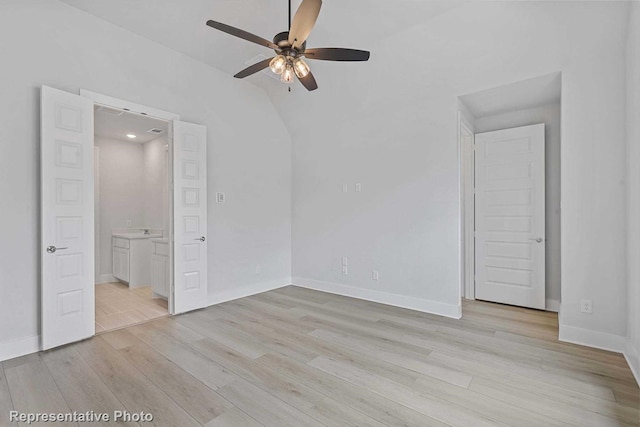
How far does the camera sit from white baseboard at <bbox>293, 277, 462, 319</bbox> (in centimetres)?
378

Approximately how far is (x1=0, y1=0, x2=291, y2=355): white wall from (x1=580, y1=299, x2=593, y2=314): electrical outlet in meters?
4.03

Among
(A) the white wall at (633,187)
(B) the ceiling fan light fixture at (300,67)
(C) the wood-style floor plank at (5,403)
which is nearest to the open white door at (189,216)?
(C) the wood-style floor plank at (5,403)

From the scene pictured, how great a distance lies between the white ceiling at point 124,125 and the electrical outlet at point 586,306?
542 cm

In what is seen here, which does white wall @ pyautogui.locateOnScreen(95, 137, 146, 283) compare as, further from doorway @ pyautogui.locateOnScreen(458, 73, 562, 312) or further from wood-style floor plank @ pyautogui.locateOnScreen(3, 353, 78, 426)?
doorway @ pyautogui.locateOnScreen(458, 73, 562, 312)

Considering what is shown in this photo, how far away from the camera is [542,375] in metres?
2.41

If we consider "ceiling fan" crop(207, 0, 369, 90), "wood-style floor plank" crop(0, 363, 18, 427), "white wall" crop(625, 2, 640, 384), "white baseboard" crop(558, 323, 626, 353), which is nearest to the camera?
"wood-style floor plank" crop(0, 363, 18, 427)

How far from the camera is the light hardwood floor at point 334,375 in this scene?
1962 mm

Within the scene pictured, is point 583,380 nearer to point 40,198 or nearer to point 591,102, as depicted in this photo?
point 591,102

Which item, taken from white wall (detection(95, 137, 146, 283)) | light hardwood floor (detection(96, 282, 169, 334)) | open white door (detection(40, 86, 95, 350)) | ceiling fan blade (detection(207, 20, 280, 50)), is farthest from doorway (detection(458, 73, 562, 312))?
white wall (detection(95, 137, 146, 283))

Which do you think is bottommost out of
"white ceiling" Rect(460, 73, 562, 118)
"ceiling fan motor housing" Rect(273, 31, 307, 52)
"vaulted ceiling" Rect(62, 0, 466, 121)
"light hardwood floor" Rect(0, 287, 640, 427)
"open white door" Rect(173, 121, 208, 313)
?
"light hardwood floor" Rect(0, 287, 640, 427)

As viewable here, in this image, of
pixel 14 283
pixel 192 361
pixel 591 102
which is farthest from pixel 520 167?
pixel 14 283

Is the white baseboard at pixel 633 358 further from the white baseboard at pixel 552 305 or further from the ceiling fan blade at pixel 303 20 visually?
the ceiling fan blade at pixel 303 20

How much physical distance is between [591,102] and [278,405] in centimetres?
383

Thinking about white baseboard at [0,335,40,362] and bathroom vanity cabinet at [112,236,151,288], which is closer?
white baseboard at [0,335,40,362]
